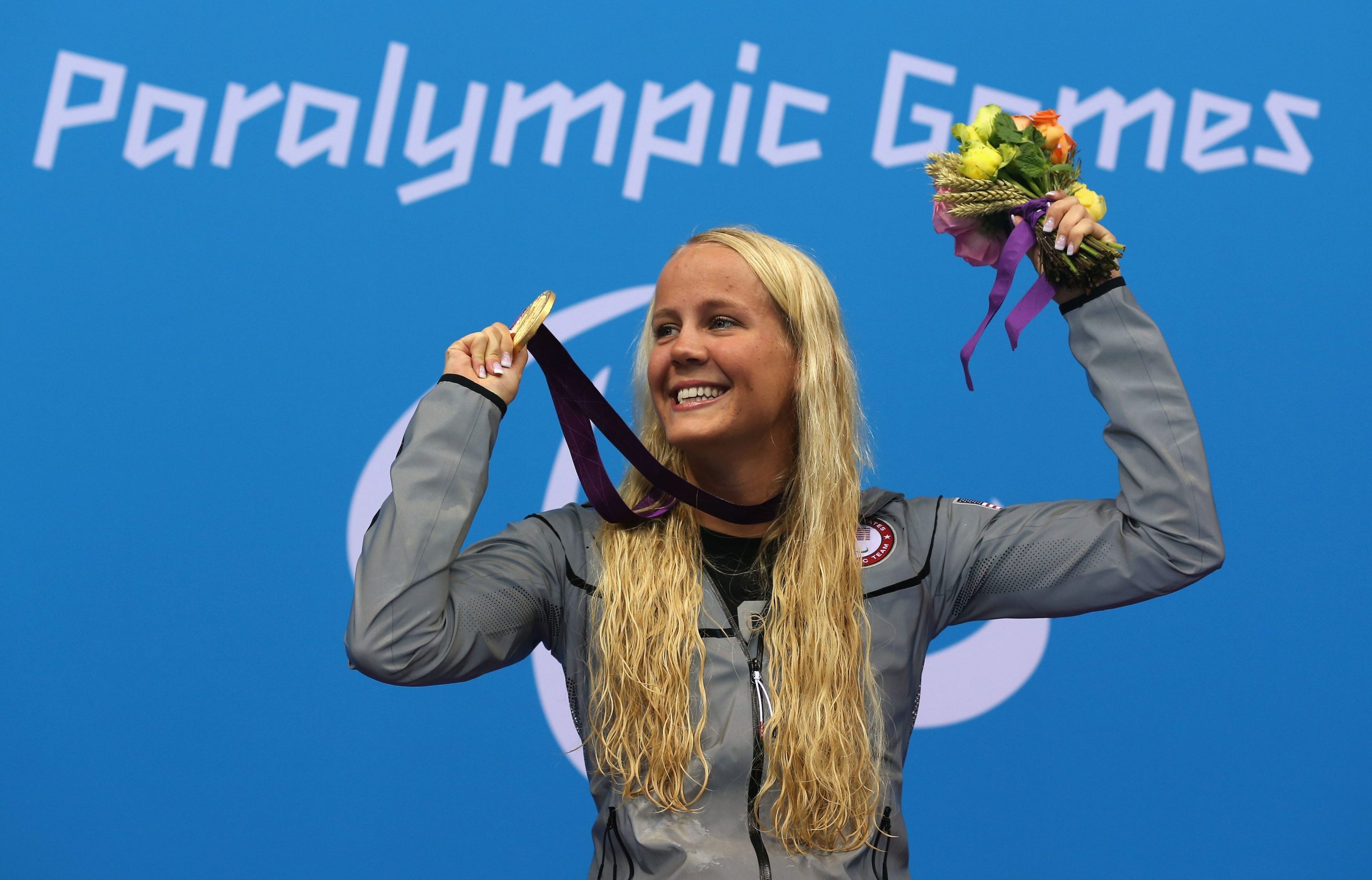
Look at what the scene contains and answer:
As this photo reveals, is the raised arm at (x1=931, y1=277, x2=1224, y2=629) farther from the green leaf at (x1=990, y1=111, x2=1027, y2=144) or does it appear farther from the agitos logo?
the agitos logo

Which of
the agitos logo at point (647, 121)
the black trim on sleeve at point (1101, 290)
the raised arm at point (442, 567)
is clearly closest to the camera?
the raised arm at point (442, 567)

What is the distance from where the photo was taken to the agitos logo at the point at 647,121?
8.02ft

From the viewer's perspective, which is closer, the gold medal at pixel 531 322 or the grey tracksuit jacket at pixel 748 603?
the grey tracksuit jacket at pixel 748 603

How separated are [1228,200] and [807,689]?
4.85 ft

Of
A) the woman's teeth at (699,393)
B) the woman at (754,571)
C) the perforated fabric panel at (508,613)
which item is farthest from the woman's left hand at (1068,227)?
the perforated fabric panel at (508,613)

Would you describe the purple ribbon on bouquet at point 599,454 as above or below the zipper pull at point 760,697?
above

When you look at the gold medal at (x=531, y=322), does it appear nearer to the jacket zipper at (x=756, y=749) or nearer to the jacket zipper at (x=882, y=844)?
the jacket zipper at (x=756, y=749)

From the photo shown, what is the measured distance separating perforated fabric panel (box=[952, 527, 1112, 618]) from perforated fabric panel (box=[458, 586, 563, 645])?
502 millimetres

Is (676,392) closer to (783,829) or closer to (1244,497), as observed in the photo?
(783,829)

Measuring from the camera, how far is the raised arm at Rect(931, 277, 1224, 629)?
1540 millimetres

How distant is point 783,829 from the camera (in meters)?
1.50

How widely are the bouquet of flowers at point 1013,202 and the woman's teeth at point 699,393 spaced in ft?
0.99

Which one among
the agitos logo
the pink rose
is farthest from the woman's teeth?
the agitos logo

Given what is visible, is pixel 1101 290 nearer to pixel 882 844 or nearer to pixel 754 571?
pixel 754 571
